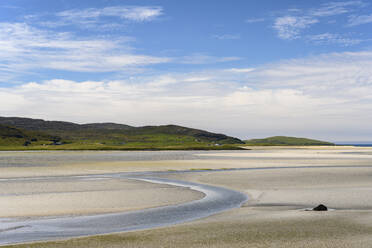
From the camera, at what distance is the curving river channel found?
14.6 meters

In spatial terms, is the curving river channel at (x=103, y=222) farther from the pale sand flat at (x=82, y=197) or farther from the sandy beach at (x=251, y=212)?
the pale sand flat at (x=82, y=197)

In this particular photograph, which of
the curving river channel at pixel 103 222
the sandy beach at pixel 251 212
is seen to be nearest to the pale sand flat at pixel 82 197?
the sandy beach at pixel 251 212

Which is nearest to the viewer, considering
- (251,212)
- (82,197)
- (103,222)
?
(103,222)

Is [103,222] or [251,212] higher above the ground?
[251,212]

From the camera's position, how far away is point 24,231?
15125 millimetres

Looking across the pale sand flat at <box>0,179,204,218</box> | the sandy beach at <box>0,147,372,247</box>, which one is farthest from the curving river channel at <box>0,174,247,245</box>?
the pale sand flat at <box>0,179,204,218</box>

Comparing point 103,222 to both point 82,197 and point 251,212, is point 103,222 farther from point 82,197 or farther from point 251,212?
point 82,197

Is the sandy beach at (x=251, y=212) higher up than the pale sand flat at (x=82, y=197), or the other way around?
the sandy beach at (x=251, y=212)

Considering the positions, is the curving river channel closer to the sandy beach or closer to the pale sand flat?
the sandy beach

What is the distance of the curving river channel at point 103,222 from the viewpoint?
14627 millimetres

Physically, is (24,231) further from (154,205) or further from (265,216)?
(265,216)

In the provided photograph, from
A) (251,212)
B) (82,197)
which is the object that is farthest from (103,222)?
(82,197)

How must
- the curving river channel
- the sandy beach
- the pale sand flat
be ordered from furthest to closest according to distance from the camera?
the pale sand flat
the curving river channel
the sandy beach

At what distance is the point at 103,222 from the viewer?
17125mm
